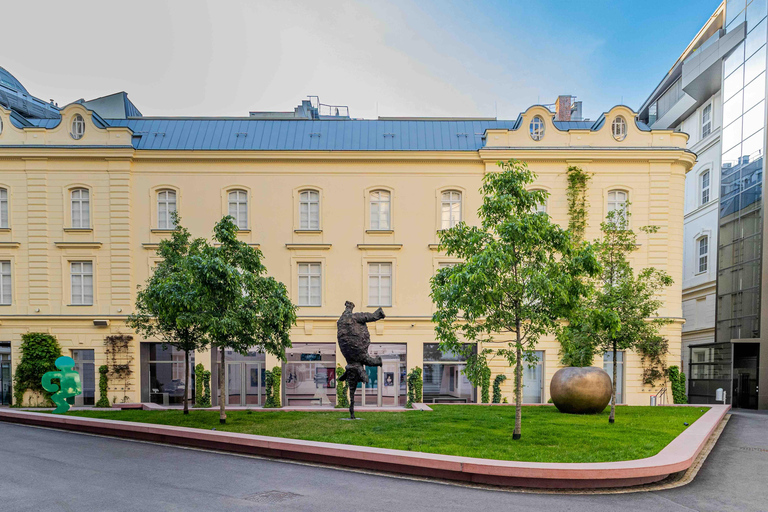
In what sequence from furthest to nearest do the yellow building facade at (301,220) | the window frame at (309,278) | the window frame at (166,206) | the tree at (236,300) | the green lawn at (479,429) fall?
the window frame at (166,206) → the window frame at (309,278) → the yellow building facade at (301,220) → the tree at (236,300) → the green lawn at (479,429)

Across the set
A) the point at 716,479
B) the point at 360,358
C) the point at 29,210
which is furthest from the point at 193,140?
the point at 716,479

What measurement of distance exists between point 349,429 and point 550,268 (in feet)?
22.7

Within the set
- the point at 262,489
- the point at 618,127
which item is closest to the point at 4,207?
the point at 262,489

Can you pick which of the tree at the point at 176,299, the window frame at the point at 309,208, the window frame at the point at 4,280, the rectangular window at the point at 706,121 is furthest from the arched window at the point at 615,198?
the window frame at the point at 4,280

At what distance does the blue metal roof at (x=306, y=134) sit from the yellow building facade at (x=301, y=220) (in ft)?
2.48

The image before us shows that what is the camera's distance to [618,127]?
2889cm

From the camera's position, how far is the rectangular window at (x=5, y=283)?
1127 inches

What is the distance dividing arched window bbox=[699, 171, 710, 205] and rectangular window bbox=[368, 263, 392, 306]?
2245cm

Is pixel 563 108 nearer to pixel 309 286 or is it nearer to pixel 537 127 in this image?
pixel 537 127

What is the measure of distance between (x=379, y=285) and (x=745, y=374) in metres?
19.4

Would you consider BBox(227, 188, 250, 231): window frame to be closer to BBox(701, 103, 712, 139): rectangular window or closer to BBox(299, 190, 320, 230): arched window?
BBox(299, 190, 320, 230): arched window

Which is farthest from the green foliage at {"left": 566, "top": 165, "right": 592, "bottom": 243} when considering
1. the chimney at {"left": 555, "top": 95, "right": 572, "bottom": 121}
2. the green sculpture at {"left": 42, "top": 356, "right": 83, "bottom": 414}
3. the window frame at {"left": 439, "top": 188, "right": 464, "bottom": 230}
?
the green sculpture at {"left": 42, "top": 356, "right": 83, "bottom": 414}

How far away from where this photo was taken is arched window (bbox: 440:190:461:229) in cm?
2878

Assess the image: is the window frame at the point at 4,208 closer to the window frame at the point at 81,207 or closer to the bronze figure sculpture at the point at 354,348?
the window frame at the point at 81,207
